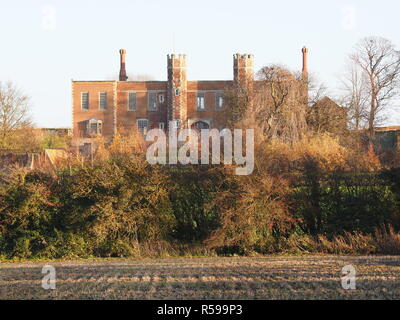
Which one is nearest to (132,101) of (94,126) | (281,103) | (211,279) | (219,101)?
(94,126)

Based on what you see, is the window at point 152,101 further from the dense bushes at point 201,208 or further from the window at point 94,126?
the dense bushes at point 201,208

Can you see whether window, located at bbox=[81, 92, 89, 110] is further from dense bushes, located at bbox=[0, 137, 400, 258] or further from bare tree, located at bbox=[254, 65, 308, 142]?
dense bushes, located at bbox=[0, 137, 400, 258]

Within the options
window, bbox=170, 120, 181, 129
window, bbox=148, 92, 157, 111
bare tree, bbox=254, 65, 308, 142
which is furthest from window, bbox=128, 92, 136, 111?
bare tree, bbox=254, 65, 308, 142

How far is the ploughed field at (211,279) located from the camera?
43.5 ft

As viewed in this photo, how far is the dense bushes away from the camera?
2348 cm

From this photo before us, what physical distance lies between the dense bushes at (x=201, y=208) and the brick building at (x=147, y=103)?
140ft

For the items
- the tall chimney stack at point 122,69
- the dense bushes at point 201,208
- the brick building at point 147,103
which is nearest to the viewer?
the dense bushes at point 201,208

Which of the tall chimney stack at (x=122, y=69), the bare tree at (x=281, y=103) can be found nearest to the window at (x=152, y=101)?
the tall chimney stack at (x=122, y=69)

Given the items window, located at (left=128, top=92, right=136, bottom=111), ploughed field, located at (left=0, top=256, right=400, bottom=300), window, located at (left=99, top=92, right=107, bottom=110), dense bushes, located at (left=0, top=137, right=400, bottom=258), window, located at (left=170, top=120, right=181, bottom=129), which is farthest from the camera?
window, located at (left=128, top=92, right=136, bottom=111)

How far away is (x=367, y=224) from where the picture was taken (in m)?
24.6

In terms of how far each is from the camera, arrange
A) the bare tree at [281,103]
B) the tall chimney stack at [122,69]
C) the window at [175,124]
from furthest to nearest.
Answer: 1. the tall chimney stack at [122,69]
2. the window at [175,124]
3. the bare tree at [281,103]

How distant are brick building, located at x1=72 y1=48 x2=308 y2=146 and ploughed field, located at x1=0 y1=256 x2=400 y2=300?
4842 centimetres
